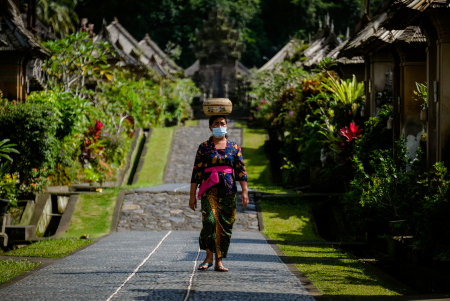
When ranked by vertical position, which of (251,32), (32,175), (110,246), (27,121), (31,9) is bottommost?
(110,246)

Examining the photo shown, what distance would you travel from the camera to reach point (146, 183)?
18203mm

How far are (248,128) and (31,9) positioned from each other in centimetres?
1502

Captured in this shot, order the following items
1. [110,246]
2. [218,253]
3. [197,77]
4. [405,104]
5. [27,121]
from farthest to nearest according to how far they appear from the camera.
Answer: [197,77]
[27,121]
[405,104]
[110,246]
[218,253]

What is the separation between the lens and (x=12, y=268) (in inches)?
307

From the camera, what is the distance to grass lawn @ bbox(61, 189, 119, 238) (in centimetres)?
1204

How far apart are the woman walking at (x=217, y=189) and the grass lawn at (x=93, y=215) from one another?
17.1 feet

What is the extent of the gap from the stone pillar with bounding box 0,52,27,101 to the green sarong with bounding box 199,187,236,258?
347 inches

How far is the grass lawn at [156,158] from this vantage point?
1890 cm

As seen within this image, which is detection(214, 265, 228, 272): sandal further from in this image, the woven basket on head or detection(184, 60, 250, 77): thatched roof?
detection(184, 60, 250, 77): thatched roof

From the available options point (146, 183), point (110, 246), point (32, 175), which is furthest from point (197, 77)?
point (110, 246)

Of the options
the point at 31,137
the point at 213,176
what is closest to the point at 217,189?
the point at 213,176

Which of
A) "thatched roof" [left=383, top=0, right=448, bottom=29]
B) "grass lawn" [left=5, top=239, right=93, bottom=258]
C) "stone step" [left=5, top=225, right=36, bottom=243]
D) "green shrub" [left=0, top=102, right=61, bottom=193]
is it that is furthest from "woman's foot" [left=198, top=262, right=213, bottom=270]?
"green shrub" [left=0, top=102, right=61, bottom=193]

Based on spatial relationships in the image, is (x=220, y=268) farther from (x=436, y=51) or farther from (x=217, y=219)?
(x=436, y=51)

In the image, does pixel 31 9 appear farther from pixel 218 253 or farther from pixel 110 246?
pixel 218 253
